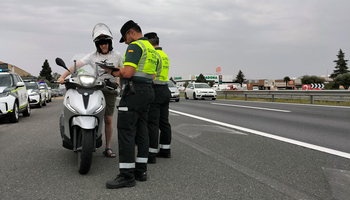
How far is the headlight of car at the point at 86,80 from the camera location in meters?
3.94

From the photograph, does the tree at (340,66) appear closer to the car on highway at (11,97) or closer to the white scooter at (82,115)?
the car on highway at (11,97)

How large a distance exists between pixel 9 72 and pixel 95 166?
867 cm

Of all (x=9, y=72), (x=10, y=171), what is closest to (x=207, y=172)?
(x=10, y=171)

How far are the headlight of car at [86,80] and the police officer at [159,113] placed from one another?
0.88 metres

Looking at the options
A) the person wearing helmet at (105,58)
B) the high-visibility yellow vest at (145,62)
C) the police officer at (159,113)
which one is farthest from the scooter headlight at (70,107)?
the police officer at (159,113)

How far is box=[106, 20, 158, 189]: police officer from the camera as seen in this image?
135 inches

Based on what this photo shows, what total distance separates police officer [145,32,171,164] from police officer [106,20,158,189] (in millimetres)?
552

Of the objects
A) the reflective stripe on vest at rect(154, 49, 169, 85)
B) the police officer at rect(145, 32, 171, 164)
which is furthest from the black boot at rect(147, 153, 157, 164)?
the reflective stripe on vest at rect(154, 49, 169, 85)

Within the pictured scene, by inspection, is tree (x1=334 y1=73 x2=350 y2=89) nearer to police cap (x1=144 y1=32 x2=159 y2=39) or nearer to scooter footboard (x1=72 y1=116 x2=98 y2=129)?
police cap (x1=144 y1=32 x2=159 y2=39)

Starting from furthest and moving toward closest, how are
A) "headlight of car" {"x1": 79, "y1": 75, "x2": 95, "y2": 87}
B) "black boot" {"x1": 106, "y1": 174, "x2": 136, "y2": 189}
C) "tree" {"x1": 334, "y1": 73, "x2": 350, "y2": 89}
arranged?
"tree" {"x1": 334, "y1": 73, "x2": 350, "y2": 89} < "headlight of car" {"x1": 79, "y1": 75, "x2": 95, "y2": 87} < "black boot" {"x1": 106, "y1": 174, "x2": 136, "y2": 189}

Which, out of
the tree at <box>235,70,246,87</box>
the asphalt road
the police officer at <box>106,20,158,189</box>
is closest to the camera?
the asphalt road

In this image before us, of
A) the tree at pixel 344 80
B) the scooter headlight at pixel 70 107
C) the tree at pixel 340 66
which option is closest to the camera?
the scooter headlight at pixel 70 107

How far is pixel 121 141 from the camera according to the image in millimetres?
3541

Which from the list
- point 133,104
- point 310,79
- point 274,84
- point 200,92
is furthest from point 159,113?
Result: point 274,84
